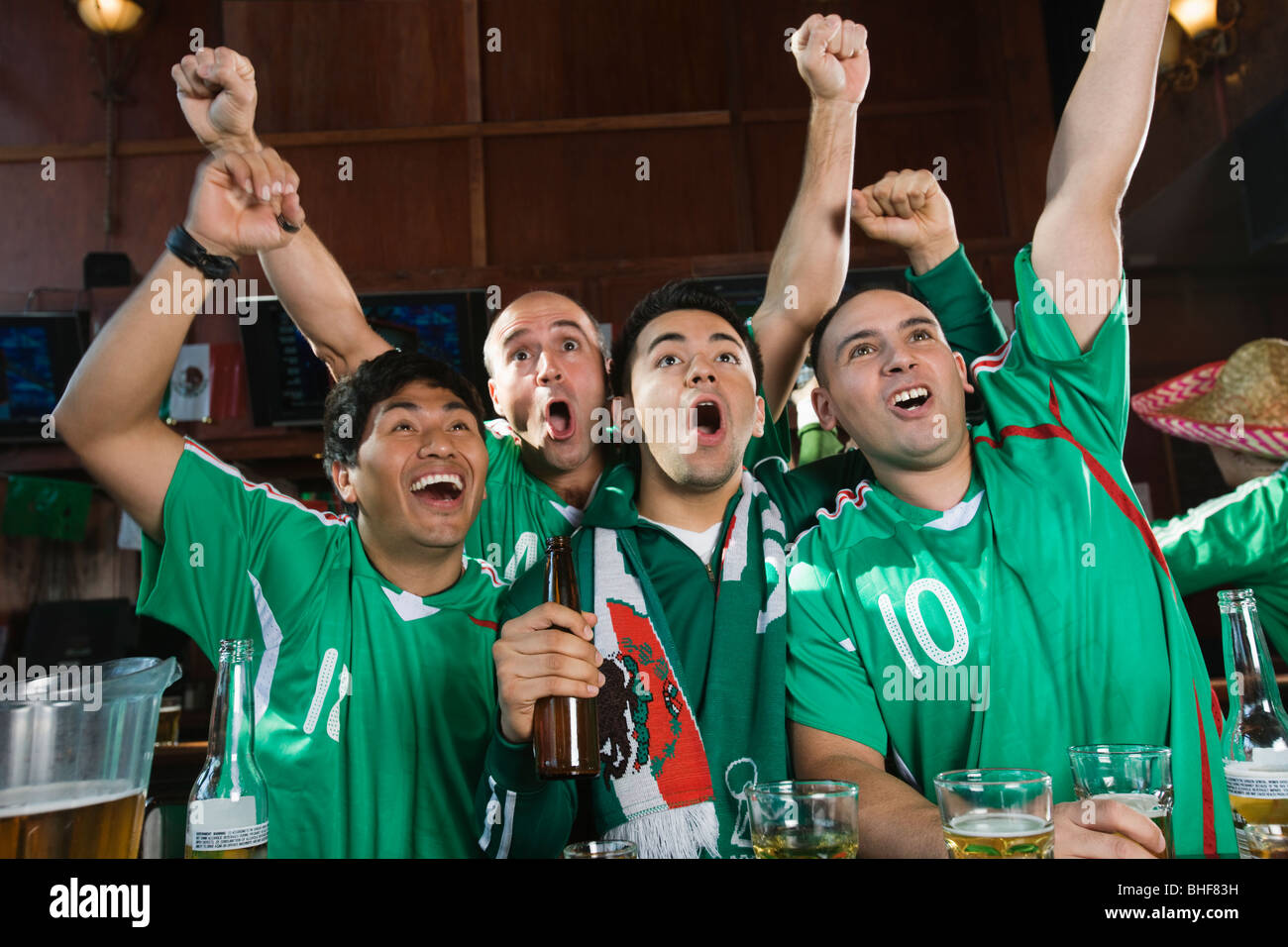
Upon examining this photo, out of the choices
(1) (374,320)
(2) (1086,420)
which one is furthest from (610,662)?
(1) (374,320)

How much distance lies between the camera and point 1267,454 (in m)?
2.10

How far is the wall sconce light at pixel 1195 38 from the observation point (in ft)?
13.6

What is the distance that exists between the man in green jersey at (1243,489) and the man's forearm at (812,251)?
33.4 inches

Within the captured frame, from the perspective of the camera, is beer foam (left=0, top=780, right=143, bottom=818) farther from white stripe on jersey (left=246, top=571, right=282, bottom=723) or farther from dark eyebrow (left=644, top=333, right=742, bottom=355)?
dark eyebrow (left=644, top=333, right=742, bottom=355)

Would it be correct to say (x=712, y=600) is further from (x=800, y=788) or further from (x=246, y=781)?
(x=246, y=781)

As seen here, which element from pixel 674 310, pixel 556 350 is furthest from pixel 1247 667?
pixel 556 350

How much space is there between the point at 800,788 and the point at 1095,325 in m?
0.96

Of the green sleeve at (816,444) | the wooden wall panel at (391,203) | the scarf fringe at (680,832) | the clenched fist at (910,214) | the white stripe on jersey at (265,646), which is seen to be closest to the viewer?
the scarf fringe at (680,832)

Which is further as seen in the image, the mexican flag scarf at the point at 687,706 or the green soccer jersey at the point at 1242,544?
the green soccer jersey at the point at 1242,544

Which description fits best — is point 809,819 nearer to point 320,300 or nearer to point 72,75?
point 320,300

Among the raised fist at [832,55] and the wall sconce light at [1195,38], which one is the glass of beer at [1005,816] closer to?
the raised fist at [832,55]

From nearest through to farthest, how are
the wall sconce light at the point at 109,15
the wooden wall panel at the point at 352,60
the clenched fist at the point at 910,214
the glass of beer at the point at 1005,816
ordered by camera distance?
1. the glass of beer at the point at 1005,816
2. the clenched fist at the point at 910,214
3. the wooden wall panel at the point at 352,60
4. the wall sconce light at the point at 109,15

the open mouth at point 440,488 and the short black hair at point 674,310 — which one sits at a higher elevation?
the short black hair at point 674,310

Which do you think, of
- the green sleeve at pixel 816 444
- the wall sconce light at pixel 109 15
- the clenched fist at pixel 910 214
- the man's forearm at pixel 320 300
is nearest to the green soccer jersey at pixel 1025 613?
the clenched fist at pixel 910 214
